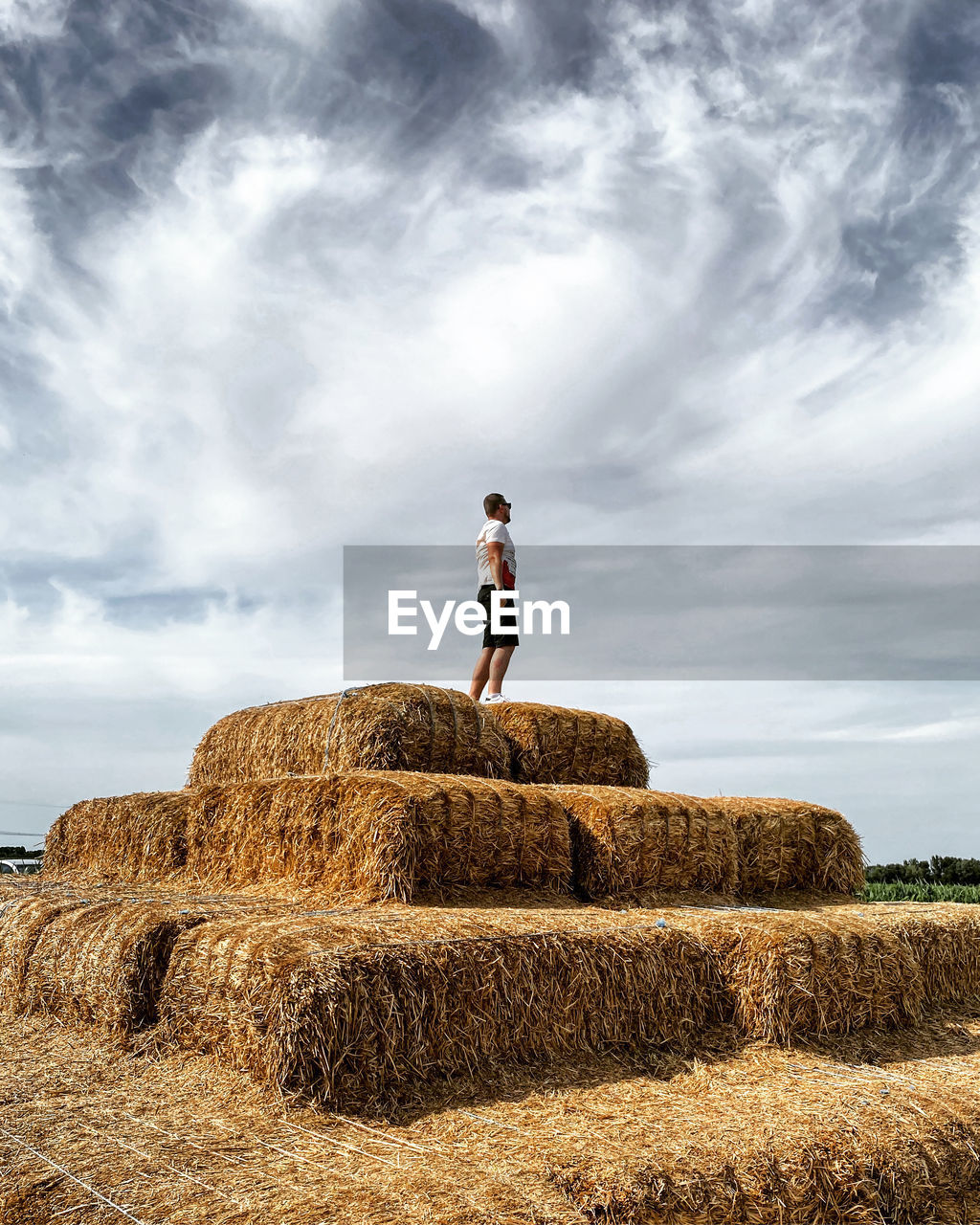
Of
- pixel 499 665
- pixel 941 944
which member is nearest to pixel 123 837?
pixel 499 665

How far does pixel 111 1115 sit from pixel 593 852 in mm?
3416

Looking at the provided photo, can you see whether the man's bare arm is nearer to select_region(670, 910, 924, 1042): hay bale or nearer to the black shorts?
the black shorts

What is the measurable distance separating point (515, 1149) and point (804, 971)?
2474 millimetres

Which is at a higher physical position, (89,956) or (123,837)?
(123,837)

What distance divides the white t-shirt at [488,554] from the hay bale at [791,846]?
2.61 m

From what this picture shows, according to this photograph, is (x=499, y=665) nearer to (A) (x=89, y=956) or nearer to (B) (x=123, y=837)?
(B) (x=123, y=837)

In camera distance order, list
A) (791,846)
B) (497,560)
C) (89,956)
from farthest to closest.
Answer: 1. (497,560)
2. (791,846)
3. (89,956)

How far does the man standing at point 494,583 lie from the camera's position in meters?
8.86

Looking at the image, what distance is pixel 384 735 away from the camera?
23.5 ft

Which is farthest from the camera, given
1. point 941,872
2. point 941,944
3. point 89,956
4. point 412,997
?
point 941,872

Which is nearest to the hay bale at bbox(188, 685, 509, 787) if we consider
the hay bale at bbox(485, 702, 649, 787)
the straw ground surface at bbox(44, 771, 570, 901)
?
the hay bale at bbox(485, 702, 649, 787)

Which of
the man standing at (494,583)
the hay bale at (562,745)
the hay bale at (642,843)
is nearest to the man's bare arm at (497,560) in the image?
the man standing at (494,583)

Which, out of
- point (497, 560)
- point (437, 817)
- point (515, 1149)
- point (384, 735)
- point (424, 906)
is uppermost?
point (497, 560)

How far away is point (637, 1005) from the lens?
534cm
